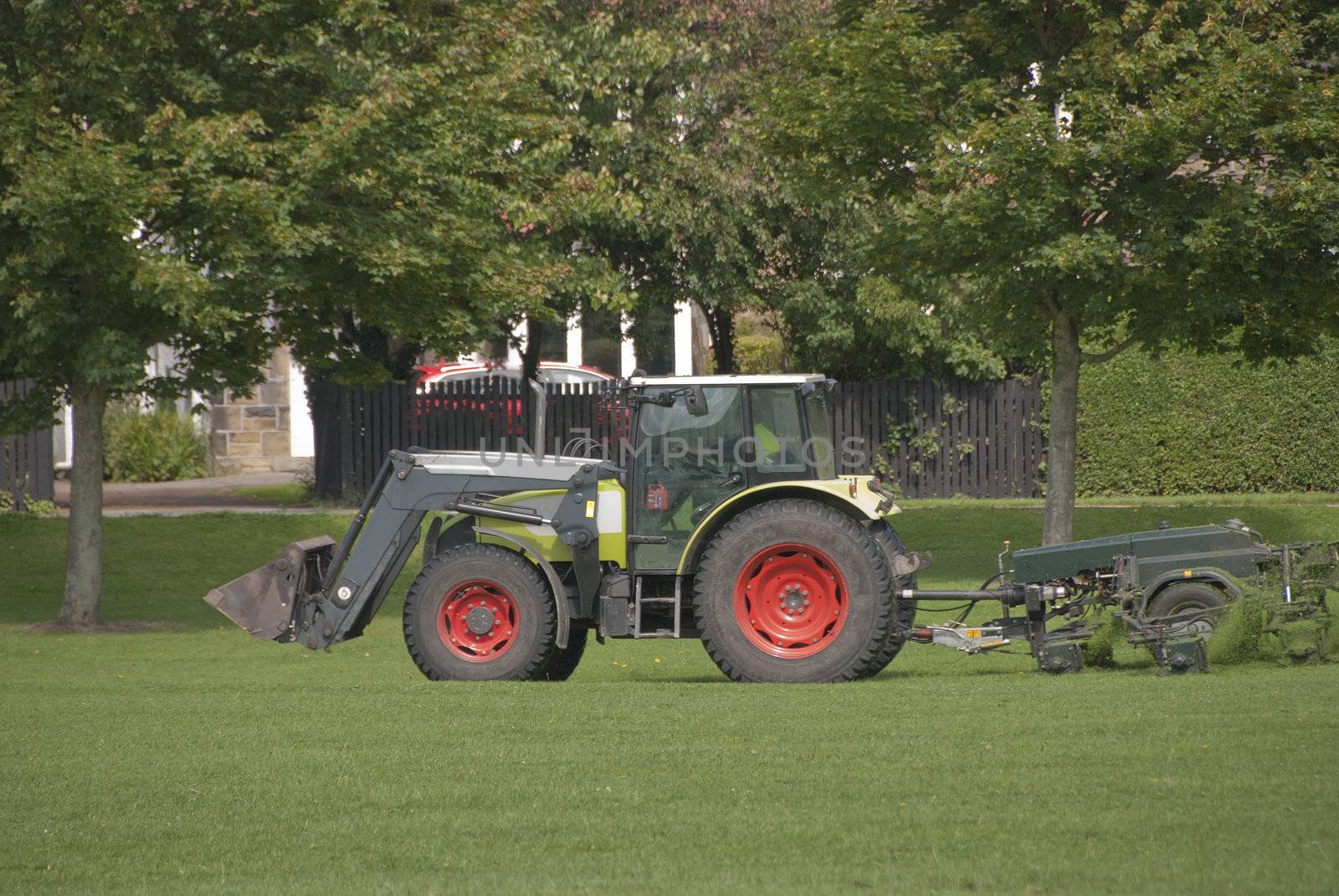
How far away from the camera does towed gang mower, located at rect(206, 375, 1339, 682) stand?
10.3 meters

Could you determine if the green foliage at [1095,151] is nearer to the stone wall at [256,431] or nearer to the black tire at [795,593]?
the black tire at [795,593]

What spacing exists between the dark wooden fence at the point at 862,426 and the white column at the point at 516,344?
67 centimetres

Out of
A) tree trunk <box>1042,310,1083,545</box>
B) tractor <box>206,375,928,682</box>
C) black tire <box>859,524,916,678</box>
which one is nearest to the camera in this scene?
tractor <box>206,375,928,682</box>

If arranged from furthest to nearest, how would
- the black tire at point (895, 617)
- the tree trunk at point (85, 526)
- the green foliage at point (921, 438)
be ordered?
the green foliage at point (921, 438)
the tree trunk at point (85, 526)
the black tire at point (895, 617)

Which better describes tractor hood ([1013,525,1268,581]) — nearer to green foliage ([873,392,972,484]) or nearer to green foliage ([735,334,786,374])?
green foliage ([873,392,972,484])

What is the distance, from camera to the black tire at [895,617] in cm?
1048

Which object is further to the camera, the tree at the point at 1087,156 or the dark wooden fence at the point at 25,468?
the dark wooden fence at the point at 25,468

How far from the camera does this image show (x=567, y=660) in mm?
11656

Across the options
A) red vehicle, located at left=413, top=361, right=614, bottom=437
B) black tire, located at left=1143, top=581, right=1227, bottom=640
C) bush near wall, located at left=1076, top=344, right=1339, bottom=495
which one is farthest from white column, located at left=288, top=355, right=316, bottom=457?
black tire, located at left=1143, top=581, right=1227, bottom=640

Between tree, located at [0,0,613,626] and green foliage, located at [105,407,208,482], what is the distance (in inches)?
481

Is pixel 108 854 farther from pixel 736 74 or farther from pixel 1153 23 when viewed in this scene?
pixel 736 74

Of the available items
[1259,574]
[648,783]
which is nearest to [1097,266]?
[1259,574]

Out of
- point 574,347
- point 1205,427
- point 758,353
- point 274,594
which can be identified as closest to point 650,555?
point 274,594

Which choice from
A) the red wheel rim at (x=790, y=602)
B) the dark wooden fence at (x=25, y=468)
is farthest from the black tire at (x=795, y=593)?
the dark wooden fence at (x=25, y=468)
